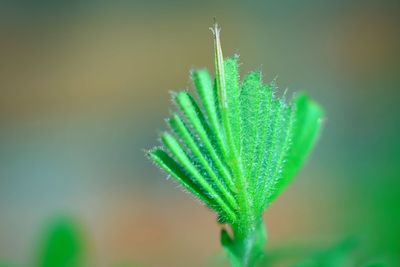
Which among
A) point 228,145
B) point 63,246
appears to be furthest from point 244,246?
point 63,246

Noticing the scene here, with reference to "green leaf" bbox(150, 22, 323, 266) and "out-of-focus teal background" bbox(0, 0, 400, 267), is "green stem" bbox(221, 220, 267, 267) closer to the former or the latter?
"green leaf" bbox(150, 22, 323, 266)

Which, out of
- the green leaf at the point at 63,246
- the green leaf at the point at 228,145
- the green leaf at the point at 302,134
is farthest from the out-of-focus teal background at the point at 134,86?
the green leaf at the point at 228,145

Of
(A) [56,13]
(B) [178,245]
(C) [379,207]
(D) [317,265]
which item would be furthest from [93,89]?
(D) [317,265]

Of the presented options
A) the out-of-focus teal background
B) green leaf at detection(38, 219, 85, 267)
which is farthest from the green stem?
the out-of-focus teal background

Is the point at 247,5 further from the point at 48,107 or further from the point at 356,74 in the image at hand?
the point at 48,107

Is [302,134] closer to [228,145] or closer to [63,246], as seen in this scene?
[228,145]

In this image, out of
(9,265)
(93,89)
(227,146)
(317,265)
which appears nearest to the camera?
(227,146)
